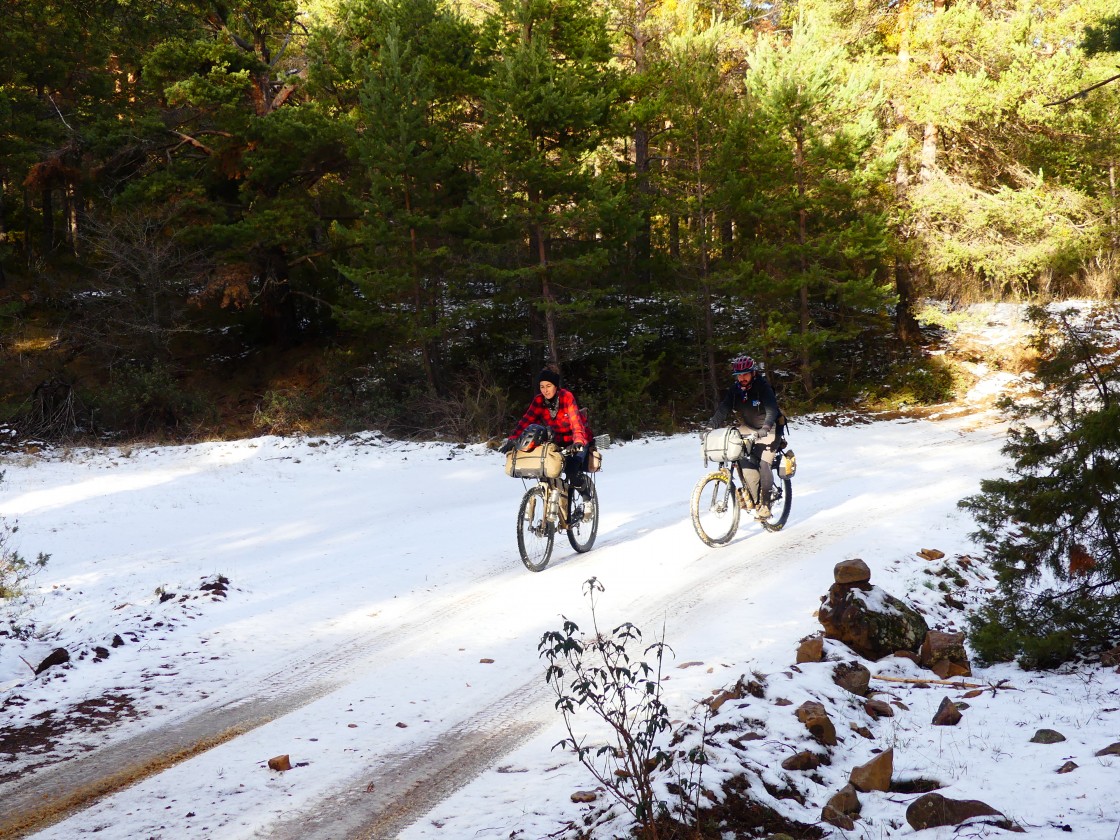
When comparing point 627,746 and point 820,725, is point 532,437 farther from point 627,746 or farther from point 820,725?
point 627,746

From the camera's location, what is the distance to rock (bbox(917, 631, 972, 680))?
6.42 m

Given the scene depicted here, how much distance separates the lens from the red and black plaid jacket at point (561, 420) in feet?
33.1

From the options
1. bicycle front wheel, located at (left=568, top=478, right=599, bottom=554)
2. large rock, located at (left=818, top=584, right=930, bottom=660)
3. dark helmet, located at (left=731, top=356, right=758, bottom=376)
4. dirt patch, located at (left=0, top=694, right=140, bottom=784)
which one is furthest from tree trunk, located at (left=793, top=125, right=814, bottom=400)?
dirt patch, located at (left=0, top=694, right=140, bottom=784)

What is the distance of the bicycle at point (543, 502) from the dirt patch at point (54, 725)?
13.7 feet

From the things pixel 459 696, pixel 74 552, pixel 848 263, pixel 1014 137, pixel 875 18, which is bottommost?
pixel 459 696

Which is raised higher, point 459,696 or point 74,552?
point 74,552

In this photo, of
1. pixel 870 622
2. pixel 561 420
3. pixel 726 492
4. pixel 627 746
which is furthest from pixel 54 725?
pixel 726 492

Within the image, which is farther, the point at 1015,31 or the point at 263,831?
the point at 1015,31

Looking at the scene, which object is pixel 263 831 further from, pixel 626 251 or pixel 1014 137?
pixel 1014 137

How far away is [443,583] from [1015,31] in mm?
22852

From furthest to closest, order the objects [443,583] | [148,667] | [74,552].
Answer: [74,552]
[443,583]
[148,667]

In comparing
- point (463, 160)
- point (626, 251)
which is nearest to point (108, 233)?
point (463, 160)

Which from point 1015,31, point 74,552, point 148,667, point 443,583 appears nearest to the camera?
point 148,667

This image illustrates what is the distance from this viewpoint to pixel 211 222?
25.9 m
